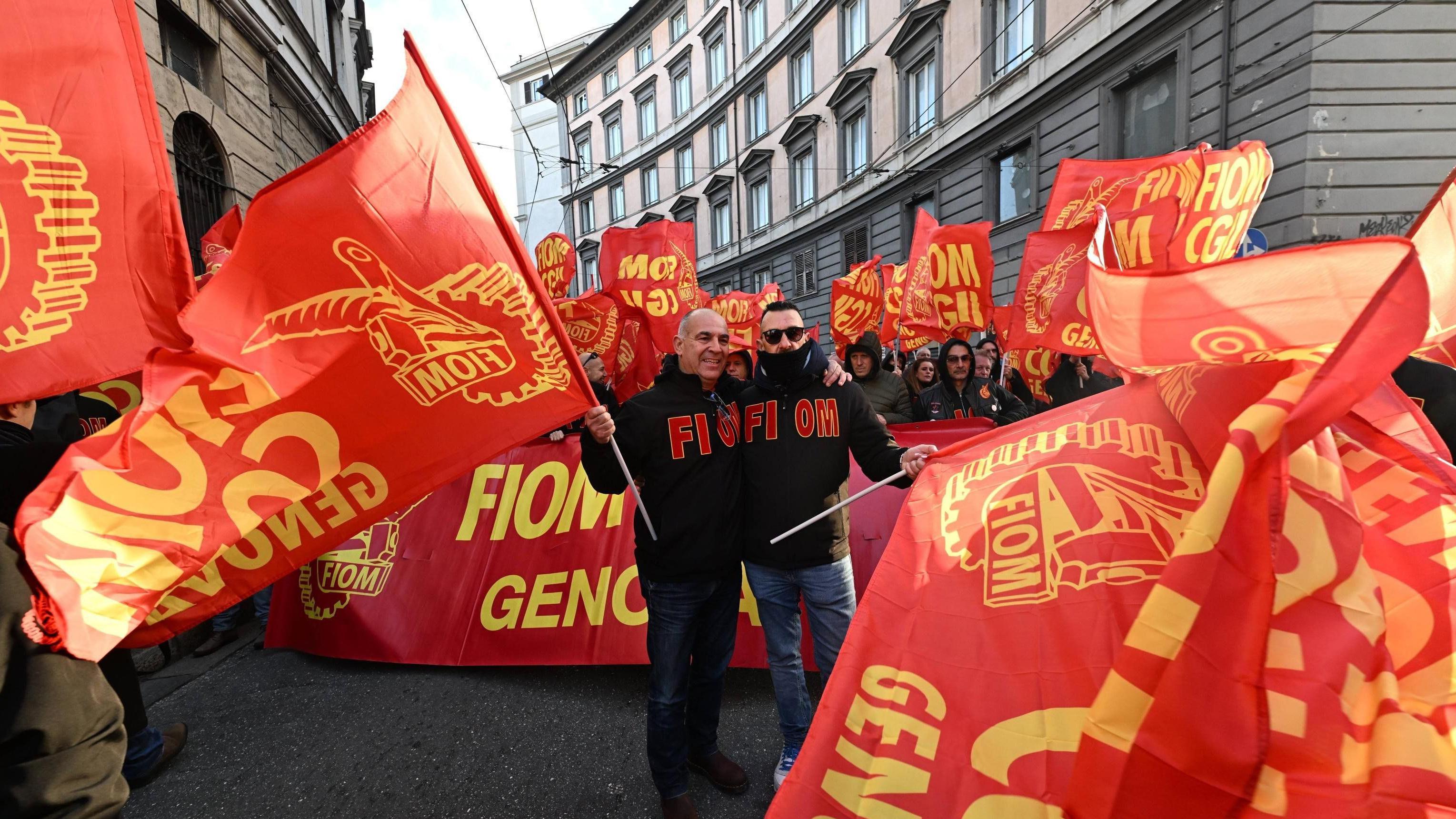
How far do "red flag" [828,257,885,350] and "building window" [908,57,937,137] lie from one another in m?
9.82

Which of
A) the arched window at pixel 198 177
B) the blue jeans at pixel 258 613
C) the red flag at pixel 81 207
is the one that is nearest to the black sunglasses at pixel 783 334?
the red flag at pixel 81 207

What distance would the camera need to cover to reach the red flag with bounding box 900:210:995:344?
735 centimetres

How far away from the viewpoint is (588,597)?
12.9 feet

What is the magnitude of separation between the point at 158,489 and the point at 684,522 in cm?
160

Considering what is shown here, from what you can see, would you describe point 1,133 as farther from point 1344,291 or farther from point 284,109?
point 284,109

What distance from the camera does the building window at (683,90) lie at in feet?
111

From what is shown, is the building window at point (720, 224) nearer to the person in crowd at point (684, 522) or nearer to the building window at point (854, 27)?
the building window at point (854, 27)

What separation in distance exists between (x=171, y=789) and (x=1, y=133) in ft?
8.81

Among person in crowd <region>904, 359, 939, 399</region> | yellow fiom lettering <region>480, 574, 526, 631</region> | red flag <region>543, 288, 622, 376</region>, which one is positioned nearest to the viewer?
yellow fiom lettering <region>480, 574, 526, 631</region>

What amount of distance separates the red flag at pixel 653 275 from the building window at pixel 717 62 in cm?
2446

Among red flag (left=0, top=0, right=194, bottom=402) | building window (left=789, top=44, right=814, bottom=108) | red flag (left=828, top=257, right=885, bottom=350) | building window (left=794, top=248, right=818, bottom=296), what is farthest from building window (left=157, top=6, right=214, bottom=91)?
building window (left=789, top=44, right=814, bottom=108)

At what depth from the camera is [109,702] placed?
58.5 inches

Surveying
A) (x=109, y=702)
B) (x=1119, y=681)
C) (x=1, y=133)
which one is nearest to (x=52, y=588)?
(x=109, y=702)

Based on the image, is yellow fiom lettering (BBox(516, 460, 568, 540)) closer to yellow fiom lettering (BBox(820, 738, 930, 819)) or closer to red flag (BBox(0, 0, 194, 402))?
red flag (BBox(0, 0, 194, 402))
